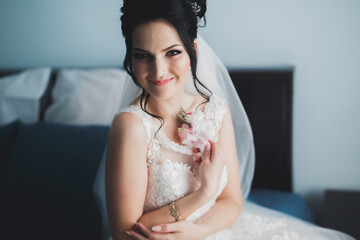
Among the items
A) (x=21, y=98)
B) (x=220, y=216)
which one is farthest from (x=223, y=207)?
(x=21, y=98)

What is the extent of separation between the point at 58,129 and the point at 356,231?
5.24 feet

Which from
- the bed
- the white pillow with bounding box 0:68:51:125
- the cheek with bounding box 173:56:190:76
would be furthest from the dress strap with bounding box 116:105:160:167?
the white pillow with bounding box 0:68:51:125

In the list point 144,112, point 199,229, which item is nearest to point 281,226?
point 199,229

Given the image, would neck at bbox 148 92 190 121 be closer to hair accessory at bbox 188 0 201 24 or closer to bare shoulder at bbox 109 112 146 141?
bare shoulder at bbox 109 112 146 141

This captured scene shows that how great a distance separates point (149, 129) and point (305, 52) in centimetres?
112

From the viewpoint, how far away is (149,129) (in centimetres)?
117

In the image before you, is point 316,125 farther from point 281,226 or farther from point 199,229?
point 199,229

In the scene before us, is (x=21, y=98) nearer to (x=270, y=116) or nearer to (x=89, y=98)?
(x=89, y=98)

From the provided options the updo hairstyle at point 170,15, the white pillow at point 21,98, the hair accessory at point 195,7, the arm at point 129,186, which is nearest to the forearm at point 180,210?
the arm at point 129,186

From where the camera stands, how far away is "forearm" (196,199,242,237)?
119cm

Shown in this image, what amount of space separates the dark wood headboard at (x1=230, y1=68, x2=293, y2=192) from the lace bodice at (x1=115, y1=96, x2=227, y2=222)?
26.4 inches

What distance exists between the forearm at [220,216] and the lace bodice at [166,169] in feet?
0.12

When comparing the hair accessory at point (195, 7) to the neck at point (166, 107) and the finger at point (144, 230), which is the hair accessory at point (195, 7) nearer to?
the neck at point (166, 107)

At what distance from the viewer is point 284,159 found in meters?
1.84
